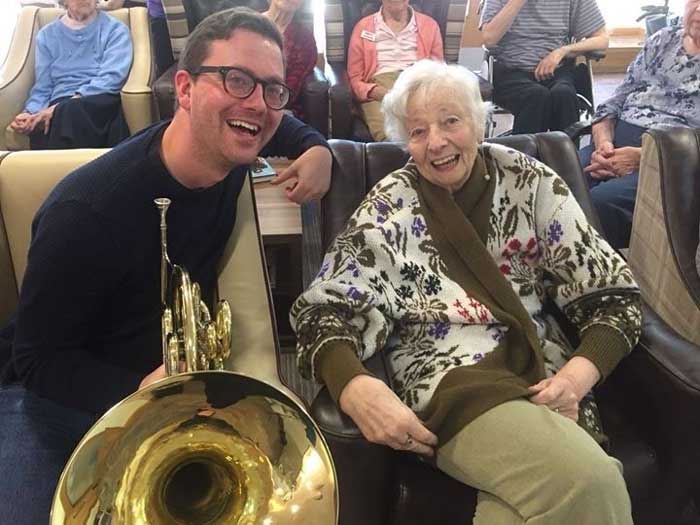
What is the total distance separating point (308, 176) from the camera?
5.14ft

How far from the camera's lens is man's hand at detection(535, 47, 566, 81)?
3098mm

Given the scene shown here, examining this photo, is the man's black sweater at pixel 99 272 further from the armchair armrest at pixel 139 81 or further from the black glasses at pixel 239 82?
the armchair armrest at pixel 139 81

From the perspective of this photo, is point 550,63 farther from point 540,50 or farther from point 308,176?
point 308,176

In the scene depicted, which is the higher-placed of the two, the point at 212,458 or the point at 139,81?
the point at 139,81

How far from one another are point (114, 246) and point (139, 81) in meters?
2.28

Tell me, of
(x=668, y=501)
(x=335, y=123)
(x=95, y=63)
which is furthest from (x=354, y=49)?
(x=668, y=501)

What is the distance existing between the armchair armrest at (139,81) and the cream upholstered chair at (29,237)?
167 cm

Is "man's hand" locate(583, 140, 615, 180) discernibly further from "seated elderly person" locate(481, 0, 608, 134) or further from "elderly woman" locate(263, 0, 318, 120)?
"elderly woman" locate(263, 0, 318, 120)

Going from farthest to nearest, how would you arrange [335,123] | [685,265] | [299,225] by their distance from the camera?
[335,123]
[299,225]
[685,265]

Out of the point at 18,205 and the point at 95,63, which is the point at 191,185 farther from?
the point at 95,63

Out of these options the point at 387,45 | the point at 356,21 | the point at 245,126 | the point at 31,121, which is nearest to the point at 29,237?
the point at 245,126

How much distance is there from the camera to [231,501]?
36.3 inches

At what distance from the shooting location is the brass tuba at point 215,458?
34.0 inches

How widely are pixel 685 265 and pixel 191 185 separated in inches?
50.8
